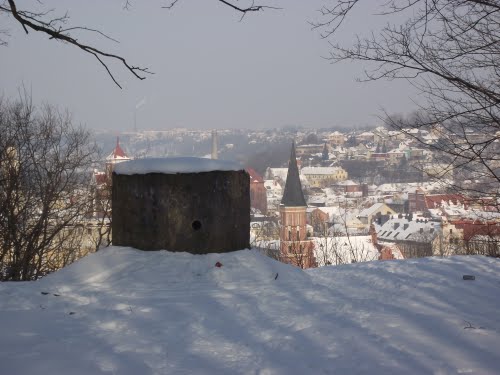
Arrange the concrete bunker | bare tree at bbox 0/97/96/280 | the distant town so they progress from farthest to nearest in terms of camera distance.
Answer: the distant town
bare tree at bbox 0/97/96/280
the concrete bunker

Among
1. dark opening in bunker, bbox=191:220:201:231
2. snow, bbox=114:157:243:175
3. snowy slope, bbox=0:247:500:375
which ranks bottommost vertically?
snowy slope, bbox=0:247:500:375

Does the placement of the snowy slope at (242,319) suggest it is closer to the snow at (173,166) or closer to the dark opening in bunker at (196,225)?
the dark opening in bunker at (196,225)

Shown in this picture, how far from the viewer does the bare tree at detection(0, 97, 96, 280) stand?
39.0 ft

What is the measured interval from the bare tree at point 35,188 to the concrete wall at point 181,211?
517cm

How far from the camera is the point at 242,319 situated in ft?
15.3

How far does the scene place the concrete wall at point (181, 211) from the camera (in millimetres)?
6340

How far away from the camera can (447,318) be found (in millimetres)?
4672

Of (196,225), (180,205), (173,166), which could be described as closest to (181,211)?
(180,205)

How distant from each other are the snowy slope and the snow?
36.0 inches

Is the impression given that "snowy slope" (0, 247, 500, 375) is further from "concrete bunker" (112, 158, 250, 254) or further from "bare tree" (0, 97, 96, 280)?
"bare tree" (0, 97, 96, 280)

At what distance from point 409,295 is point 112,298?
281 cm

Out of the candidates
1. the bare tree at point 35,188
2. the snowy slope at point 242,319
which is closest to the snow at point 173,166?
the snowy slope at point 242,319

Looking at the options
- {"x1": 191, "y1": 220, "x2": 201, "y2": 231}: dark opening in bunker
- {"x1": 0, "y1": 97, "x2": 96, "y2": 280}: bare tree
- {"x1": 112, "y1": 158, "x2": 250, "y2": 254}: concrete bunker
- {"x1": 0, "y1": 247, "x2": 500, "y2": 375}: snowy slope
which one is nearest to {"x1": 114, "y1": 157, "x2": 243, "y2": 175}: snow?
{"x1": 112, "y1": 158, "x2": 250, "y2": 254}: concrete bunker

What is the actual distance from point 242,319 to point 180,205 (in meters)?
2.00
